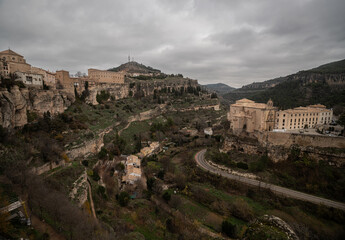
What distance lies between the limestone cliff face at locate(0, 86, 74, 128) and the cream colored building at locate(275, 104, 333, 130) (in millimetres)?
37178

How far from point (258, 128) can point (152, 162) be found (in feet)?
65.0

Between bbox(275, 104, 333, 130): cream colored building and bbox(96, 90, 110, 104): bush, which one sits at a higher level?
bbox(96, 90, 110, 104): bush

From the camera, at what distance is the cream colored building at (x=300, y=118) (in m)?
28.0

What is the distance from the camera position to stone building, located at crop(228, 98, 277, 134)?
91.9 feet

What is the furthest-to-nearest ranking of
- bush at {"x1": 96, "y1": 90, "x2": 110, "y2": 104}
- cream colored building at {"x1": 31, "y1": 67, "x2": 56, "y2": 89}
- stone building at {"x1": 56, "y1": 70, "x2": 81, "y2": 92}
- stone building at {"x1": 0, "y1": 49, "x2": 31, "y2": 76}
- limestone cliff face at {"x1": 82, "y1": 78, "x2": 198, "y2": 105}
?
bush at {"x1": 96, "y1": 90, "x2": 110, "y2": 104}, limestone cliff face at {"x1": 82, "y1": 78, "x2": 198, "y2": 105}, stone building at {"x1": 56, "y1": 70, "x2": 81, "y2": 92}, cream colored building at {"x1": 31, "y1": 67, "x2": 56, "y2": 89}, stone building at {"x1": 0, "y1": 49, "x2": 31, "y2": 76}

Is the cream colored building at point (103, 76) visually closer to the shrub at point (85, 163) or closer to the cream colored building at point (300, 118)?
the shrub at point (85, 163)

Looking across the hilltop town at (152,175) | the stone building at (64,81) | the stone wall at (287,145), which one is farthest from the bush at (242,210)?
the stone building at (64,81)

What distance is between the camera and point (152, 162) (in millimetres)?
30250

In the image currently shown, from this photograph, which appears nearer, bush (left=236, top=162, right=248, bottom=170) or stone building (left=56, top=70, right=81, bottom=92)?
bush (left=236, top=162, right=248, bottom=170)

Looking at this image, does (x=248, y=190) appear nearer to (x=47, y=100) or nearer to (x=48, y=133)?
(x=48, y=133)

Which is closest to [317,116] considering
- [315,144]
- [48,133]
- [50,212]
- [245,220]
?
[315,144]

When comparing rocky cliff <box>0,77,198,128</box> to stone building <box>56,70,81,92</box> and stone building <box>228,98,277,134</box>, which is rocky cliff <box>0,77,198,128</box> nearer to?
stone building <box>56,70,81,92</box>

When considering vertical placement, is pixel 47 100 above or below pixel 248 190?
above

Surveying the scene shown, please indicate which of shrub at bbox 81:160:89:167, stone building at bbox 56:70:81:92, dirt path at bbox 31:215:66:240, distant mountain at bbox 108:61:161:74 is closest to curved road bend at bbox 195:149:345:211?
shrub at bbox 81:160:89:167
